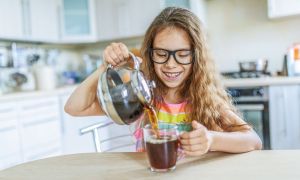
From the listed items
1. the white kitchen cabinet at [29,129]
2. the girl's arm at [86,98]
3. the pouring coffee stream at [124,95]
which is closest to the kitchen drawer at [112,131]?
the white kitchen cabinet at [29,129]

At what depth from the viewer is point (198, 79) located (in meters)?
1.08

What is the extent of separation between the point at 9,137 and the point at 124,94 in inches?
69.1

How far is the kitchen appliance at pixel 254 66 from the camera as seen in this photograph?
2867 mm

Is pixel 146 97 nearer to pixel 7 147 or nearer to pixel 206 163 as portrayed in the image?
pixel 206 163

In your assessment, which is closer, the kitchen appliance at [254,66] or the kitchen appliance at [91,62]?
the kitchen appliance at [254,66]

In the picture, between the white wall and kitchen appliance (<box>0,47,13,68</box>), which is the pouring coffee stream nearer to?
kitchen appliance (<box>0,47,13,68</box>)

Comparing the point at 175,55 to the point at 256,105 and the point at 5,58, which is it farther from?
the point at 5,58

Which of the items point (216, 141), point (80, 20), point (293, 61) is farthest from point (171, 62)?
point (80, 20)

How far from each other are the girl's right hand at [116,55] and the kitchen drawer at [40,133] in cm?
164

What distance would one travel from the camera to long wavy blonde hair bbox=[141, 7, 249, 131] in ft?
3.42

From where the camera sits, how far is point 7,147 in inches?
87.1

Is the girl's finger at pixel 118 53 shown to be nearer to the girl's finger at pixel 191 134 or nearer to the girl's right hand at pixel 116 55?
the girl's right hand at pixel 116 55

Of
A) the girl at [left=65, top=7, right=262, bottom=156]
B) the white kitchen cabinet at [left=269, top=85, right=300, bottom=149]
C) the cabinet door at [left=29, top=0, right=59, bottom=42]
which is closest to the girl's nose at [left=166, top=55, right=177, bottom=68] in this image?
the girl at [left=65, top=7, right=262, bottom=156]

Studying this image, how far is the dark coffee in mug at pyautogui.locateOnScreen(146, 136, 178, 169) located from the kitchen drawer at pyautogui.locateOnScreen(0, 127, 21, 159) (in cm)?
172
